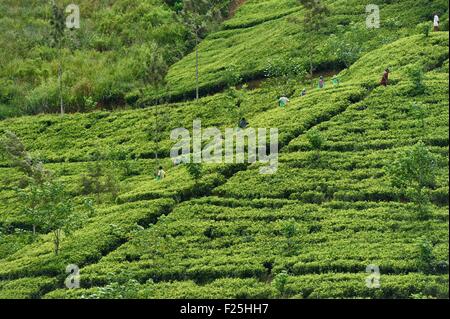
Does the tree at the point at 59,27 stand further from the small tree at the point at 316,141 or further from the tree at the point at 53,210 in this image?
the small tree at the point at 316,141

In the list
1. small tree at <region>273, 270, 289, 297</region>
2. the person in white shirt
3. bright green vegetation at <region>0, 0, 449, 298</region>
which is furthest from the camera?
the person in white shirt

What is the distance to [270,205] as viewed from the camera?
4128 centimetres

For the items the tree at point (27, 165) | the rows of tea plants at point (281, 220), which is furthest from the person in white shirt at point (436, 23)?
the tree at point (27, 165)

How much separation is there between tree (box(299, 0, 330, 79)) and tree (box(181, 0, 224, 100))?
9.15 m

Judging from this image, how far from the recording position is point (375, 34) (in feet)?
198

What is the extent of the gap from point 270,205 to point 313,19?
23287 millimetres

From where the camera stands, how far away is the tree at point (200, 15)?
69500mm

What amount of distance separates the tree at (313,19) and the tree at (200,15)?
915 cm

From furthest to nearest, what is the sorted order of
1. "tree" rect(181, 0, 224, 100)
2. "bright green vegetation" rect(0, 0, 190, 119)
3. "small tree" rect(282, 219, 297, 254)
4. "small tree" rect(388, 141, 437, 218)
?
"tree" rect(181, 0, 224, 100) < "bright green vegetation" rect(0, 0, 190, 119) < "small tree" rect(388, 141, 437, 218) < "small tree" rect(282, 219, 297, 254)

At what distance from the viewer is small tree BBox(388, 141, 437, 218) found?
38.0 m

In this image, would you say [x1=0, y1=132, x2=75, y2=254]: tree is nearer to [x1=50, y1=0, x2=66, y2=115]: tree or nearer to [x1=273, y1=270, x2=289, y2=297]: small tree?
[x1=273, y1=270, x2=289, y2=297]: small tree

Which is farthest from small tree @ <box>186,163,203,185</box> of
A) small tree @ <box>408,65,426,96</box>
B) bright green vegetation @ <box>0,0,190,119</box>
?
bright green vegetation @ <box>0,0,190,119</box>

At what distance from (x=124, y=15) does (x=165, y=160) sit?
27.5m

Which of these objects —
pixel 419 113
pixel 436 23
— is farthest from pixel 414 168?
pixel 436 23
